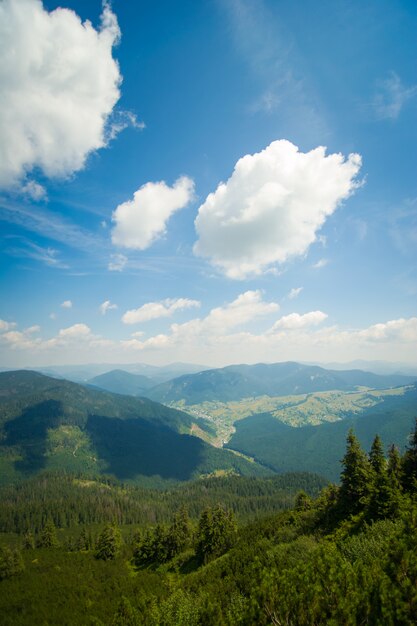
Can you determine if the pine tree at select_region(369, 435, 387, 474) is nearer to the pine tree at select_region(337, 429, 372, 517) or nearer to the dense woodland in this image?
the dense woodland

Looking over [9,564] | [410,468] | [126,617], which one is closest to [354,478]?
[410,468]

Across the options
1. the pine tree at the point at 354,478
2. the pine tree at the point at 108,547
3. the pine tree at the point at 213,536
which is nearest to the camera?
the pine tree at the point at 354,478

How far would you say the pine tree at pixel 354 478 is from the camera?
5402 cm

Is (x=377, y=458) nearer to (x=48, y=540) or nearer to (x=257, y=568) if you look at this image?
(x=257, y=568)

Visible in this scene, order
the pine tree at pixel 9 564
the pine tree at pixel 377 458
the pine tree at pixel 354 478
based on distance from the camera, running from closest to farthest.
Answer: the pine tree at pixel 354 478 < the pine tree at pixel 377 458 < the pine tree at pixel 9 564

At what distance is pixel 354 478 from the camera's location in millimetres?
55281

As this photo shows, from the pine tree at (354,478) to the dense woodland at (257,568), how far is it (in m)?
0.19

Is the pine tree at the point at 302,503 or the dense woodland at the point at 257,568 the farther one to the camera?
the pine tree at the point at 302,503

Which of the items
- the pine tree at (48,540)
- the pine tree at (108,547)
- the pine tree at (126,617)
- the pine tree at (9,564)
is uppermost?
the pine tree at (126,617)

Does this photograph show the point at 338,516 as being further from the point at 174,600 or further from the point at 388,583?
the point at 388,583

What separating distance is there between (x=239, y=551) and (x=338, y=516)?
82.5ft

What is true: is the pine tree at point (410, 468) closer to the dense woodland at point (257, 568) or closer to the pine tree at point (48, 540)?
the dense woodland at point (257, 568)

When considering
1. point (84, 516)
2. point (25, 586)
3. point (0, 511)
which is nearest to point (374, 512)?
point (25, 586)

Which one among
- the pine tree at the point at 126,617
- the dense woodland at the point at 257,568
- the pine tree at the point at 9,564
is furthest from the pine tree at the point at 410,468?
the pine tree at the point at 9,564
